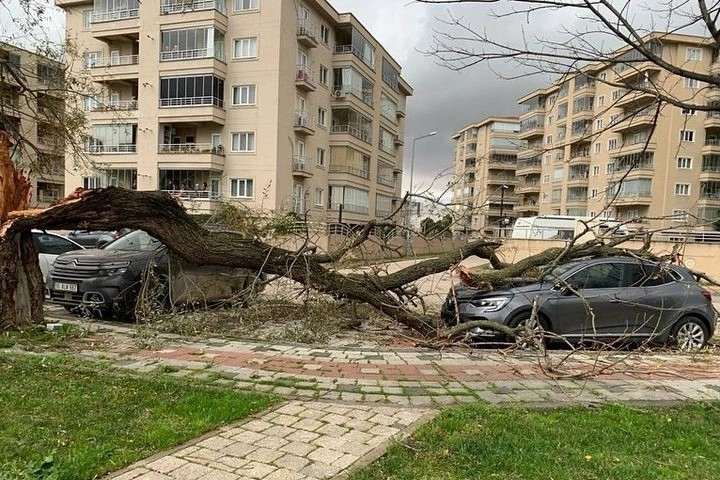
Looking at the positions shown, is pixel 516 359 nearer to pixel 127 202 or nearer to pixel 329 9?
pixel 127 202

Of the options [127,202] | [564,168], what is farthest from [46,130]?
[564,168]

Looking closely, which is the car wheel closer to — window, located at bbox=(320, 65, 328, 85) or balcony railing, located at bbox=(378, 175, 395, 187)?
window, located at bbox=(320, 65, 328, 85)

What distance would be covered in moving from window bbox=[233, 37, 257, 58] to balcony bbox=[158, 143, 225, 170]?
667cm

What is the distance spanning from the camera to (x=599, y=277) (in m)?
8.38

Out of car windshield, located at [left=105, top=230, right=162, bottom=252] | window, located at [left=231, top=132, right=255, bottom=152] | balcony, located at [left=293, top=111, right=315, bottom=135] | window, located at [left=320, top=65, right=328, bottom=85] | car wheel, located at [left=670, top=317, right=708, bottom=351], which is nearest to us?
car wheel, located at [left=670, top=317, right=708, bottom=351]

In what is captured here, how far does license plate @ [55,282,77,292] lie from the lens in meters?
8.76

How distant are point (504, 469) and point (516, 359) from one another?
3627 millimetres

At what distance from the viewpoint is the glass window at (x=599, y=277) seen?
8.27 m

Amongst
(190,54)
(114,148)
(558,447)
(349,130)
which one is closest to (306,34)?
(190,54)

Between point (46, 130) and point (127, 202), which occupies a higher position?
point (46, 130)

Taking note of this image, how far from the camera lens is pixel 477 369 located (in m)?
6.23

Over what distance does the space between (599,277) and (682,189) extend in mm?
53858

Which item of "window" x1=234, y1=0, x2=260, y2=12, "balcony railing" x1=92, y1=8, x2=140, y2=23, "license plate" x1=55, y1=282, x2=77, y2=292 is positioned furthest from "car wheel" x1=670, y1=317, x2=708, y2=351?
"balcony railing" x1=92, y1=8, x2=140, y2=23

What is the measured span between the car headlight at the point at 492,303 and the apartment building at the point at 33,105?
317 inches
